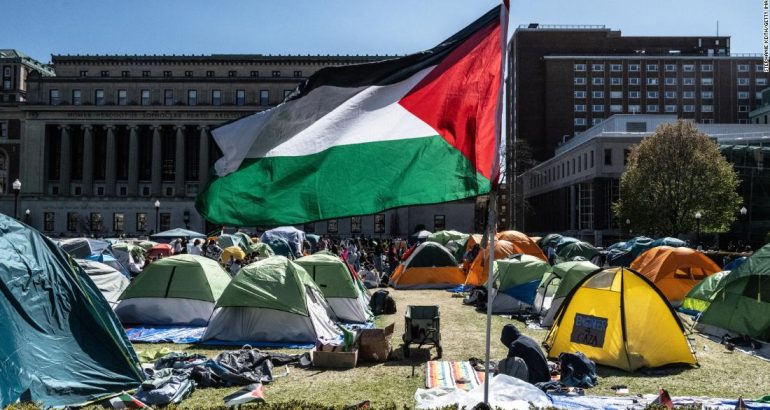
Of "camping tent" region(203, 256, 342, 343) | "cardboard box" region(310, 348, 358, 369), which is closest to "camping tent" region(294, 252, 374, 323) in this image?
"camping tent" region(203, 256, 342, 343)

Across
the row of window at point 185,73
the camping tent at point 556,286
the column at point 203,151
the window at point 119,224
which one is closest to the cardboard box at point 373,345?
the camping tent at point 556,286

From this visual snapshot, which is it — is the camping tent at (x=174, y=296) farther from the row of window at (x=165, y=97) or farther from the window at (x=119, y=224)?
the window at (x=119, y=224)

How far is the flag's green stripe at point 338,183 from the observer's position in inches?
254

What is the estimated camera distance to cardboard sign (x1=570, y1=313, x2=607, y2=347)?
1203 centimetres

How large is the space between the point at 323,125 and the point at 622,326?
310 inches

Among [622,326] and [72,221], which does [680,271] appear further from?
[72,221]

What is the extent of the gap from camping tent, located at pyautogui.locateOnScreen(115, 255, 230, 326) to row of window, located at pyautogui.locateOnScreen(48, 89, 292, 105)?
71.4 m

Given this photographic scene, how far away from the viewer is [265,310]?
13836 mm

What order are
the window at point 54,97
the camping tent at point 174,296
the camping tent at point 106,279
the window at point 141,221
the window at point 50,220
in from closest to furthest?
the camping tent at point 174,296
the camping tent at point 106,279
the window at point 50,220
the window at point 141,221
the window at point 54,97

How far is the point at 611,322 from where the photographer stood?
39.3 feet

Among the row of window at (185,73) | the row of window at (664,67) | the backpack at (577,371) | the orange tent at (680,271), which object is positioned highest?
the row of window at (664,67)

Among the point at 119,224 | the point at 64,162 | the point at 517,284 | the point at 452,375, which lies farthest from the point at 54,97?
the point at 452,375

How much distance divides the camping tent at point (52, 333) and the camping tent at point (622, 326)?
8.05 metres

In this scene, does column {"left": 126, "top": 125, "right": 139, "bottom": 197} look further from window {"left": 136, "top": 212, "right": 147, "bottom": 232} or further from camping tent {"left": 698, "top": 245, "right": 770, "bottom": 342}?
camping tent {"left": 698, "top": 245, "right": 770, "bottom": 342}
